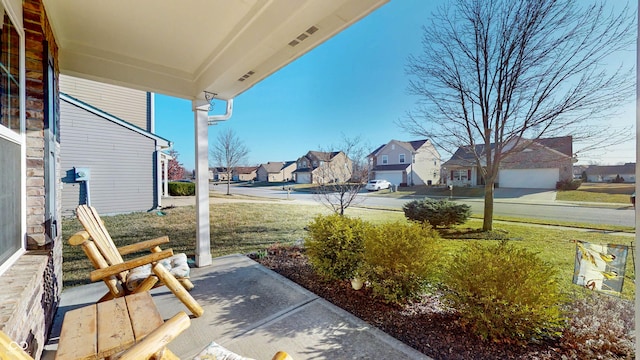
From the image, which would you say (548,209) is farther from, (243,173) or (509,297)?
(243,173)

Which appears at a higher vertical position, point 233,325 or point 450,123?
point 450,123

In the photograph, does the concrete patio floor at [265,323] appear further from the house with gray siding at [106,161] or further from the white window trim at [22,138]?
the house with gray siding at [106,161]

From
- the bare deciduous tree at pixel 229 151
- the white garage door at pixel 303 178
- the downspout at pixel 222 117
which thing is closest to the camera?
the downspout at pixel 222 117

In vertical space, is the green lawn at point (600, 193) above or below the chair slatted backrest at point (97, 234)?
above

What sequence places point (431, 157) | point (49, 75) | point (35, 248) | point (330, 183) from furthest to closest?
point (330, 183) → point (431, 157) → point (49, 75) → point (35, 248)

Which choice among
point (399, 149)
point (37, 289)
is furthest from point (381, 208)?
point (37, 289)

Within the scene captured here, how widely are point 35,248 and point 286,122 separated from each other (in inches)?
140

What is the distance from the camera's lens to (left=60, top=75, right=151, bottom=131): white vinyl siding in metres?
5.22

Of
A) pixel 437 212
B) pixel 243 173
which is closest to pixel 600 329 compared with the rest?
pixel 437 212

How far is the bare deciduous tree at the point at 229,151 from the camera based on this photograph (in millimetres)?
5414

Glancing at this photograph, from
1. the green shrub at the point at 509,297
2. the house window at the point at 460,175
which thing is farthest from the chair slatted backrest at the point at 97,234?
the house window at the point at 460,175

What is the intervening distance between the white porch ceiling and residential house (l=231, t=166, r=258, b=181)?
2721mm

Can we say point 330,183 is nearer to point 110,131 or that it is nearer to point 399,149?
point 399,149

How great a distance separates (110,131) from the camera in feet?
17.3
